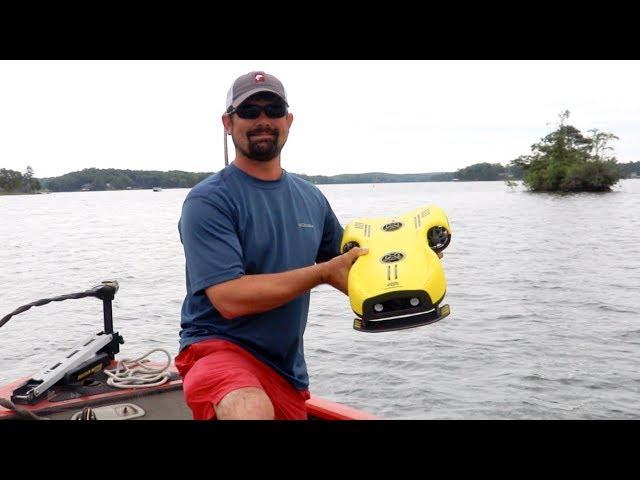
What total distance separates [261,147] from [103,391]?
2920 mm

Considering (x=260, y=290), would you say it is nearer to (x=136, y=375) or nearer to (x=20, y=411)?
(x=20, y=411)

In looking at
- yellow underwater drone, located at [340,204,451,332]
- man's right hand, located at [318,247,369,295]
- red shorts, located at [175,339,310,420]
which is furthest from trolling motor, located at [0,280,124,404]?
yellow underwater drone, located at [340,204,451,332]

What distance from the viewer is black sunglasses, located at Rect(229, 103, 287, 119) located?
303 centimetres

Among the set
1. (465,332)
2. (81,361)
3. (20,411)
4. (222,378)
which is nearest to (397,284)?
(222,378)

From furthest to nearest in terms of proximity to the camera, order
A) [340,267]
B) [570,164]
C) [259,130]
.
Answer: [570,164]
[259,130]
[340,267]

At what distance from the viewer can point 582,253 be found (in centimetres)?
2494

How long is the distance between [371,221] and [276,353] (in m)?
0.77

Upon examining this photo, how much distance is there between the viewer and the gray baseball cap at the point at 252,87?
301cm

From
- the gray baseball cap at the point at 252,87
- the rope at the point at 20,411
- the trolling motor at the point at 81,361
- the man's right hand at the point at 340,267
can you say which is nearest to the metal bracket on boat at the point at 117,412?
the rope at the point at 20,411

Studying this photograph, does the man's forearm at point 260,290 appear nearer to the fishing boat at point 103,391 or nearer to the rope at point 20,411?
the fishing boat at point 103,391

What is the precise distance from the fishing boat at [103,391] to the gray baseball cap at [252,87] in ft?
7.62

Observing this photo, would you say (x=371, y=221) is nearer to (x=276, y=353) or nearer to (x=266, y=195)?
(x=266, y=195)

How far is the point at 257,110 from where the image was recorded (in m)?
3.03

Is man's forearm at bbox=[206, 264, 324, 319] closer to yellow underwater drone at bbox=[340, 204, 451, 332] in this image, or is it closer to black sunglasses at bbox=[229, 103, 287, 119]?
yellow underwater drone at bbox=[340, 204, 451, 332]
